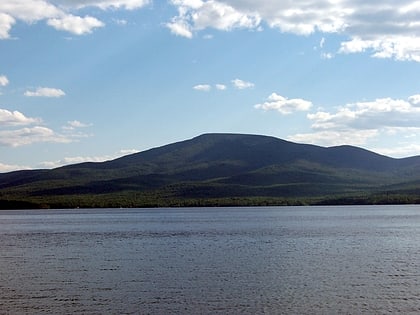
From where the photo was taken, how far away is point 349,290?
39656mm

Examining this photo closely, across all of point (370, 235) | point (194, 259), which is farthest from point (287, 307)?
point (370, 235)

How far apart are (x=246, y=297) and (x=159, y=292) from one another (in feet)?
17.6

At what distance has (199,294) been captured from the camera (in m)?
38.8

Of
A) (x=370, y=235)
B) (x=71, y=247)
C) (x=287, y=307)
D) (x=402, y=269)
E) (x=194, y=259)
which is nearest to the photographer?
(x=287, y=307)

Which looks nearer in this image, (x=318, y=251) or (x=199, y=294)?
(x=199, y=294)

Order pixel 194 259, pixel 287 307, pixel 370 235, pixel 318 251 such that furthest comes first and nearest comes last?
1. pixel 370 235
2. pixel 318 251
3. pixel 194 259
4. pixel 287 307

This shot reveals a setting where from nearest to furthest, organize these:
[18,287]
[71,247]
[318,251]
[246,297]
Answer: [246,297], [18,287], [318,251], [71,247]

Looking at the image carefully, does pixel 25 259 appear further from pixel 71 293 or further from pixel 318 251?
pixel 318 251

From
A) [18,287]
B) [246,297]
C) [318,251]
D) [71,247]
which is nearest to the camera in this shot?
[246,297]

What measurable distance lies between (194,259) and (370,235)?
3321 cm

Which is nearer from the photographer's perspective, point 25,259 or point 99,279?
point 99,279

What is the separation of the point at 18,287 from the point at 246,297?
14.8 metres

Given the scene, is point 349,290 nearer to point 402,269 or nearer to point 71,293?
point 402,269

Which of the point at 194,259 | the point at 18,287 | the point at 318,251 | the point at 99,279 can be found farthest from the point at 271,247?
the point at 18,287
